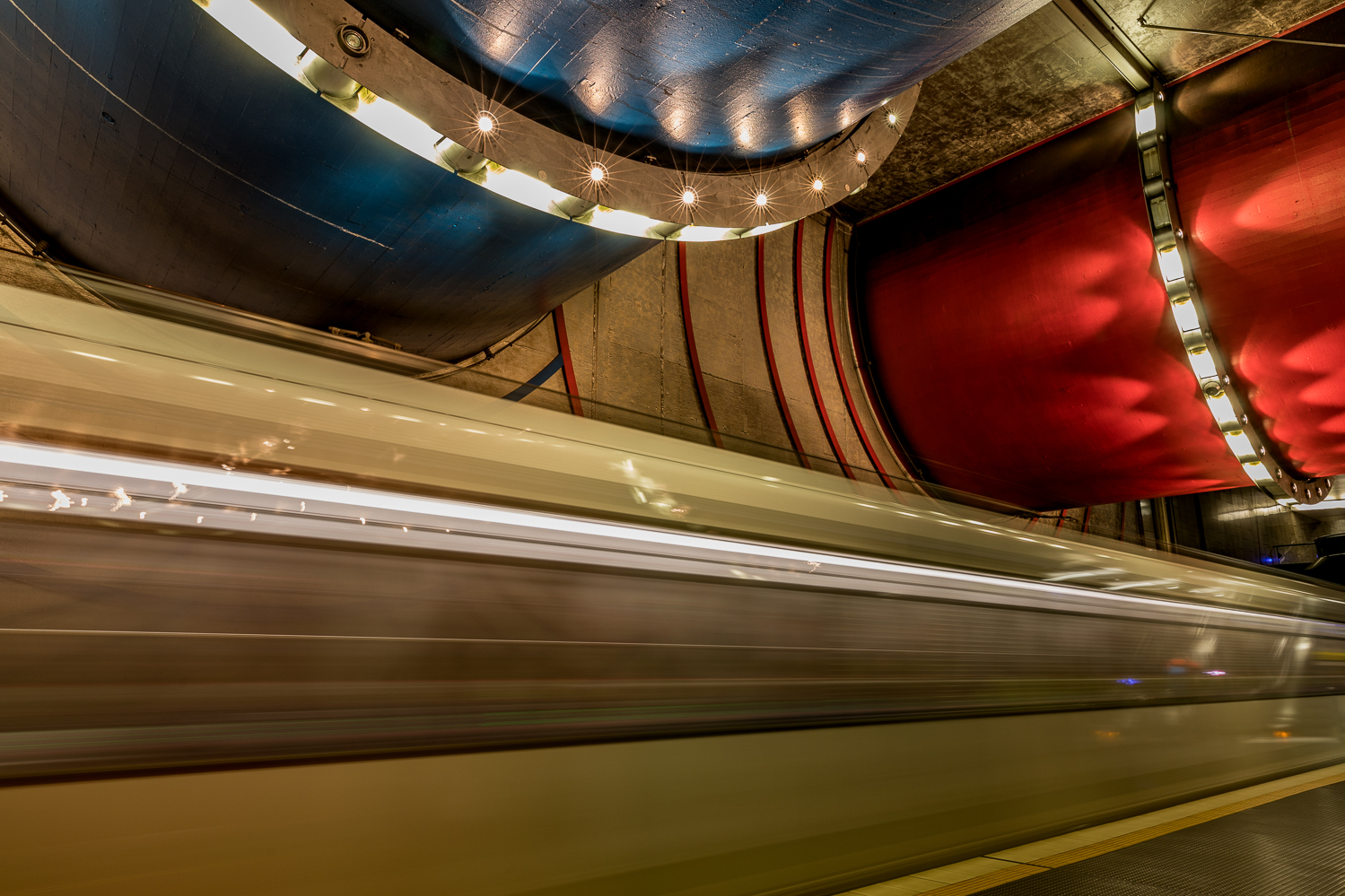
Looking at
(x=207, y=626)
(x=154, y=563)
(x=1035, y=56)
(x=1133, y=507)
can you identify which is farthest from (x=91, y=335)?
(x=1133, y=507)

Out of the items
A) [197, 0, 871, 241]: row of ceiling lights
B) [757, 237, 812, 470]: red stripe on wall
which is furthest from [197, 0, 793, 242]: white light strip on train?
[757, 237, 812, 470]: red stripe on wall

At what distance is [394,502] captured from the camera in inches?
60.1

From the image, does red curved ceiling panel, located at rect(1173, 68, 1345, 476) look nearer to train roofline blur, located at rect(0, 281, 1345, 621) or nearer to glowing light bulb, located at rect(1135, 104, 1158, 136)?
glowing light bulb, located at rect(1135, 104, 1158, 136)

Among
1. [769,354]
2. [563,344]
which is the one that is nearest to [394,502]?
[563,344]

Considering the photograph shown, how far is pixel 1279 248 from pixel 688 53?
7.02m

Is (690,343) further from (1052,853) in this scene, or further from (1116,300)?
(1052,853)

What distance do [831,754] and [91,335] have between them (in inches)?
84.0

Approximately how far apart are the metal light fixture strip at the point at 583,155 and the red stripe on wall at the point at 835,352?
→ 4.97 m

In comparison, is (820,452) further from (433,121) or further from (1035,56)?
(433,121)

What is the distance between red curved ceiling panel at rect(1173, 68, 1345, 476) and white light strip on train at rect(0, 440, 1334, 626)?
23.3 feet

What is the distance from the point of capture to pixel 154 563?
1250mm

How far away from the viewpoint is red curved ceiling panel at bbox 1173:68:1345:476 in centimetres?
681

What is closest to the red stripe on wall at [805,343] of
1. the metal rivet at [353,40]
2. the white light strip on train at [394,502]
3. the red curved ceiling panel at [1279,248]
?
the red curved ceiling panel at [1279,248]

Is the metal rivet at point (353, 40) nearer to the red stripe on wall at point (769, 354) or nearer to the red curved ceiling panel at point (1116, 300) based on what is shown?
the red stripe on wall at point (769, 354)
